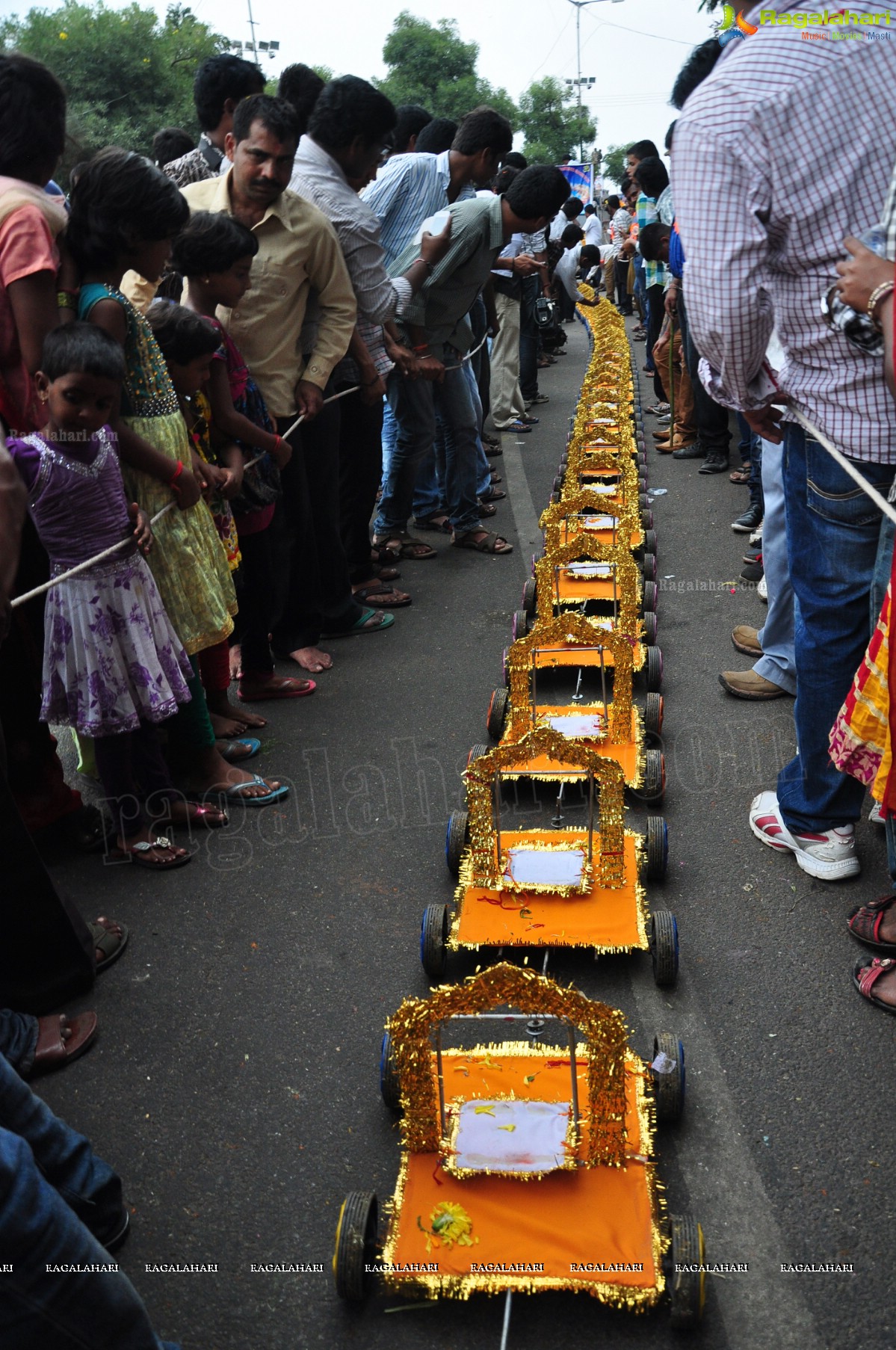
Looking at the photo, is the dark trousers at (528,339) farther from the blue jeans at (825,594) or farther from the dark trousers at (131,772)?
the blue jeans at (825,594)

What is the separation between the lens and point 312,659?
514 cm

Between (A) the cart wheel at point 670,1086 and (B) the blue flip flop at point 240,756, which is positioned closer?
(A) the cart wheel at point 670,1086

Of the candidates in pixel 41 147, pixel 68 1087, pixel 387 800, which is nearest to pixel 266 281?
pixel 41 147

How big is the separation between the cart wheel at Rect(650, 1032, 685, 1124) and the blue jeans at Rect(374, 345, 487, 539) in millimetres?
4338

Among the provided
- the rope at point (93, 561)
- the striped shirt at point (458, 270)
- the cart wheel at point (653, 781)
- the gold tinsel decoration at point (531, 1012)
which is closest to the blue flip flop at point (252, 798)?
the rope at point (93, 561)

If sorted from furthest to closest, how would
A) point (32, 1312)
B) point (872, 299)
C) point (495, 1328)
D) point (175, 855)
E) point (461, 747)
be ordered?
1. point (461, 747)
2. point (175, 855)
3. point (872, 299)
4. point (495, 1328)
5. point (32, 1312)

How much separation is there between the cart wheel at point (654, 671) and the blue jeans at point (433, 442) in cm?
219

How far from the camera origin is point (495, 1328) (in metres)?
2.09

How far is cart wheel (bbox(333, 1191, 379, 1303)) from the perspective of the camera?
2080 mm

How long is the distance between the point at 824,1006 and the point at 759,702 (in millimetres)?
1986

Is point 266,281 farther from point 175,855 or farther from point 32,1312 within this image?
point 32,1312

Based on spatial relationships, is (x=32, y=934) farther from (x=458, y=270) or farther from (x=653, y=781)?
(x=458, y=270)

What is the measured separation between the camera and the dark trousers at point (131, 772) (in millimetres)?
3498

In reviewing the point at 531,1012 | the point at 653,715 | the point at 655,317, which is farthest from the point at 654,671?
the point at 655,317
